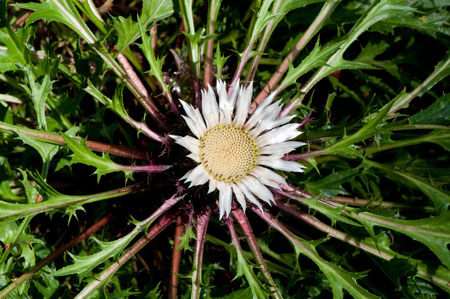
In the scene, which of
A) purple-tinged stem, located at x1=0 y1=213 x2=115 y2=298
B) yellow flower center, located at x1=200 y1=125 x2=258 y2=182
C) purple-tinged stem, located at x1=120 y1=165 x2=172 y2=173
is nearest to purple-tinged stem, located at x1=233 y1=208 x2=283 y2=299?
yellow flower center, located at x1=200 y1=125 x2=258 y2=182

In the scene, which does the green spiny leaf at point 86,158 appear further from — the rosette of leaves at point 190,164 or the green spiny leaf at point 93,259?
the green spiny leaf at point 93,259

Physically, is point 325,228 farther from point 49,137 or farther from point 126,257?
point 49,137

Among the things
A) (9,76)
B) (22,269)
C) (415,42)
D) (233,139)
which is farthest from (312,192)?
(9,76)

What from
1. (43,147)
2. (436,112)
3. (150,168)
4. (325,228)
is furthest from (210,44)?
(436,112)

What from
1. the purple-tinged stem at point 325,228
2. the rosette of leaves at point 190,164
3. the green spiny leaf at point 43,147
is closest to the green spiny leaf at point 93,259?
the rosette of leaves at point 190,164

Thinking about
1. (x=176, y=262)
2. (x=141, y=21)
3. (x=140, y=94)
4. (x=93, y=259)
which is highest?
(x=141, y=21)

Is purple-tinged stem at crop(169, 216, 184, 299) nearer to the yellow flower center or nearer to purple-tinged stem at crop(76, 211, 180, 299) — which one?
purple-tinged stem at crop(76, 211, 180, 299)

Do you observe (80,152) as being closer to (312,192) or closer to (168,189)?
(168,189)
